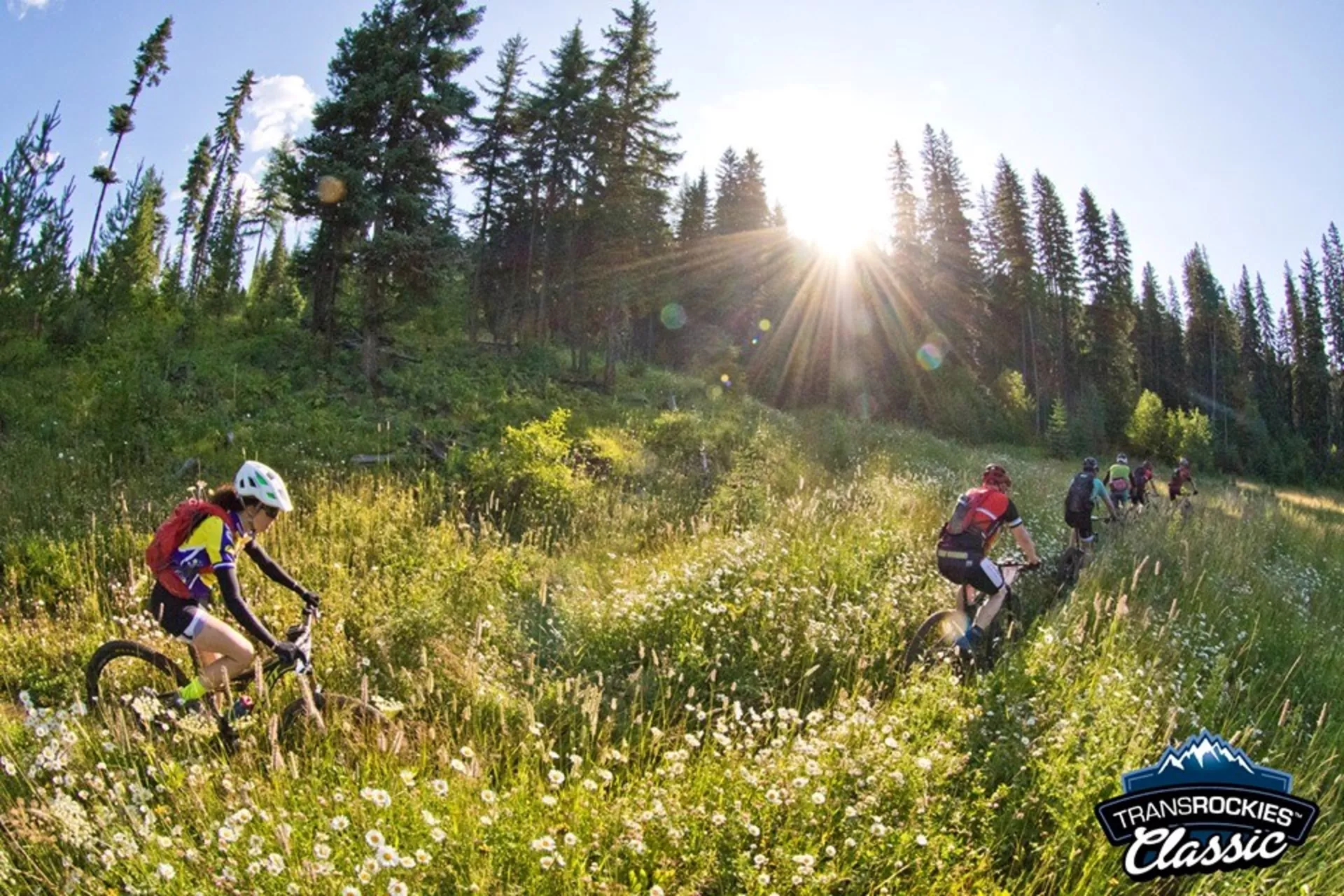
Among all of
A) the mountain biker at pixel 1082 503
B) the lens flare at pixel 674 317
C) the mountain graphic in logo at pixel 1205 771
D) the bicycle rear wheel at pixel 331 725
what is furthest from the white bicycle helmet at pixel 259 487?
the lens flare at pixel 674 317

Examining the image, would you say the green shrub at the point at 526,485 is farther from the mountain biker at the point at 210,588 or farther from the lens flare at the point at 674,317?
the lens flare at the point at 674,317

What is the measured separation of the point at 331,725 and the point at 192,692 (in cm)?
105

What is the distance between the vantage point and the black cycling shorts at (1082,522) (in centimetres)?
1084

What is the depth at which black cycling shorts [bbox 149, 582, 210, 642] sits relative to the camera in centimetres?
439

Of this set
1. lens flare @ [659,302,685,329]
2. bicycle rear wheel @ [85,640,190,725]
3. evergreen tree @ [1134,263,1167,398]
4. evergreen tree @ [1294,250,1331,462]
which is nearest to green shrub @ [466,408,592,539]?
bicycle rear wheel @ [85,640,190,725]

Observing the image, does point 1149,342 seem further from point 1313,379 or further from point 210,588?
point 210,588

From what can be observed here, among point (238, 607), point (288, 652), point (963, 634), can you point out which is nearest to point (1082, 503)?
point (963, 634)

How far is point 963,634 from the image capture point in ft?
19.2

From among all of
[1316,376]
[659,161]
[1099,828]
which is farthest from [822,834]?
[1316,376]

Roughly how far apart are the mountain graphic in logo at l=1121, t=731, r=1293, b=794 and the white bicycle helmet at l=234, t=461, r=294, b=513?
18.2 ft

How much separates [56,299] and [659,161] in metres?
20.0

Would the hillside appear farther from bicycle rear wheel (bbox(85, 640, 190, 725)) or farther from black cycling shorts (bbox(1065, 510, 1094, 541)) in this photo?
black cycling shorts (bbox(1065, 510, 1094, 541))

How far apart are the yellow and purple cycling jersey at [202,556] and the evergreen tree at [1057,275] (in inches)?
2296

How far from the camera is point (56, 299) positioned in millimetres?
17344
